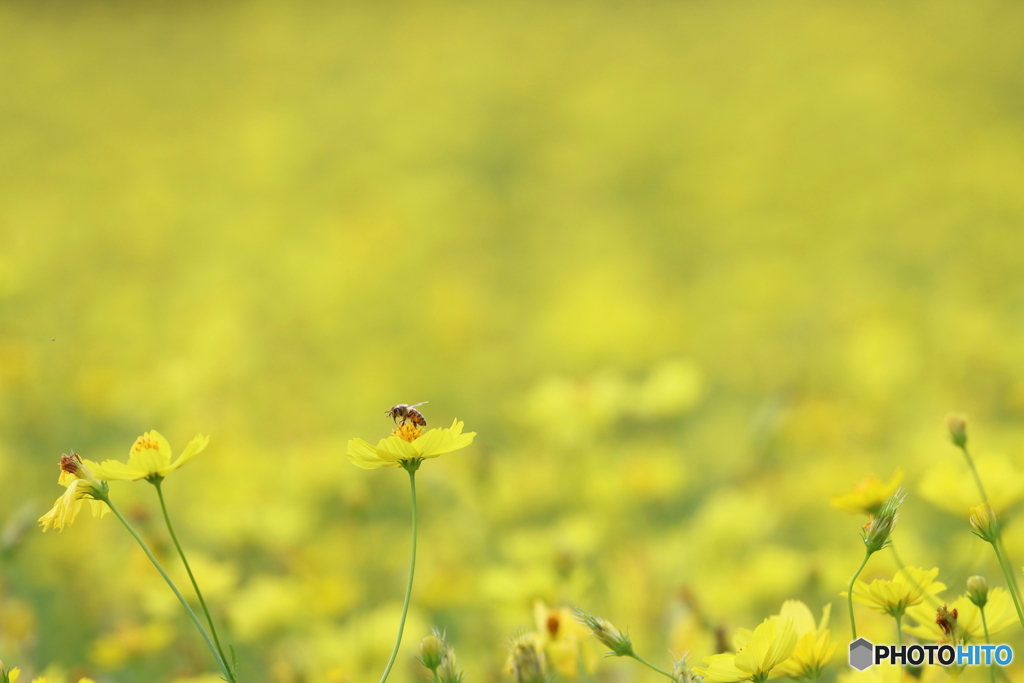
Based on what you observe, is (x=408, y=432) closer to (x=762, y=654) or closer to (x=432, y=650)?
(x=432, y=650)

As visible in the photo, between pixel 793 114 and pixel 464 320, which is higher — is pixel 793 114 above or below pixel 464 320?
above

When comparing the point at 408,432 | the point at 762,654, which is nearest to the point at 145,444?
the point at 408,432

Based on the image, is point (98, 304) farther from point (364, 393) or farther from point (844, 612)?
point (844, 612)

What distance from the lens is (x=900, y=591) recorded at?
628 millimetres

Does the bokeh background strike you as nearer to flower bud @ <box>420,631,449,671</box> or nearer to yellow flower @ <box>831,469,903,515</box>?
yellow flower @ <box>831,469,903,515</box>

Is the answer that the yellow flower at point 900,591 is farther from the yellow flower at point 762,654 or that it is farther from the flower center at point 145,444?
the flower center at point 145,444

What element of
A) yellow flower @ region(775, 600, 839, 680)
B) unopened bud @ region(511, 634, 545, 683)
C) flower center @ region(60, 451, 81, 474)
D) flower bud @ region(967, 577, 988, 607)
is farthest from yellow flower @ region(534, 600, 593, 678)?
flower center @ region(60, 451, 81, 474)

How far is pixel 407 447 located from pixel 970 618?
0.47 metres

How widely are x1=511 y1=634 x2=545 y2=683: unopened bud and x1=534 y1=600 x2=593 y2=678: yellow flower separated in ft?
0.25

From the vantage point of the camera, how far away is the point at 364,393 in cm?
248

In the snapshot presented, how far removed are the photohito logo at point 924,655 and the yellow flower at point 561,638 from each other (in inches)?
9.0

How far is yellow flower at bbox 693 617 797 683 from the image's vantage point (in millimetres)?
577

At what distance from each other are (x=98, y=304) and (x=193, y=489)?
1.40 meters

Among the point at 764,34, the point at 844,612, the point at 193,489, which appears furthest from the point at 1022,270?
the point at 764,34
